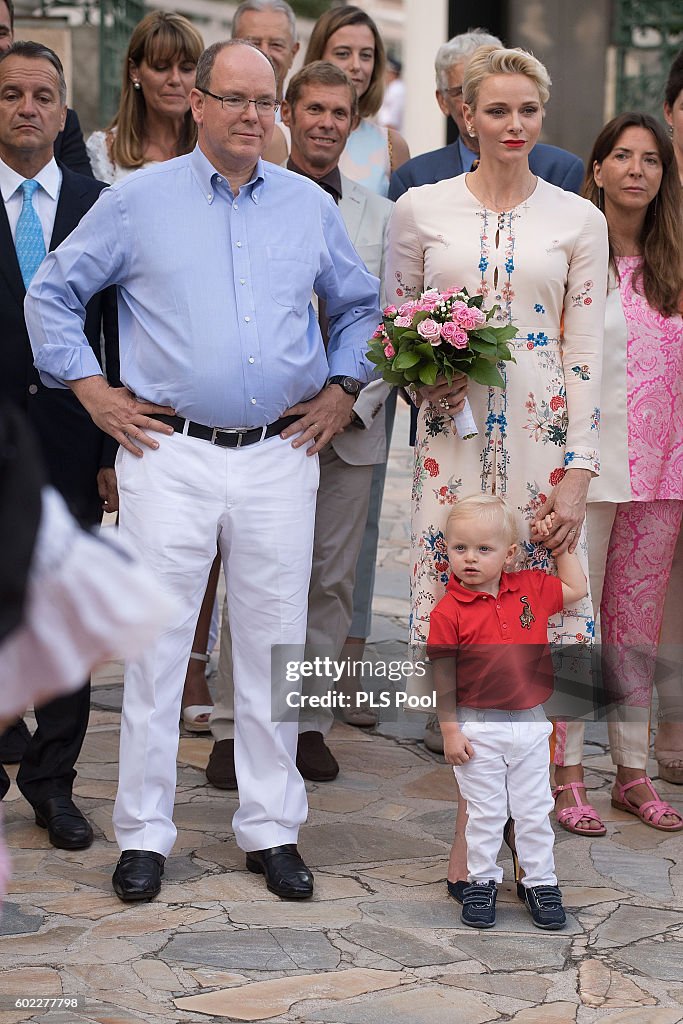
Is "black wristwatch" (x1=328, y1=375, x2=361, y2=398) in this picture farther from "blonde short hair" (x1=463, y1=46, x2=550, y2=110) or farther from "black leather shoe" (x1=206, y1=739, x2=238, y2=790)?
"black leather shoe" (x1=206, y1=739, x2=238, y2=790)

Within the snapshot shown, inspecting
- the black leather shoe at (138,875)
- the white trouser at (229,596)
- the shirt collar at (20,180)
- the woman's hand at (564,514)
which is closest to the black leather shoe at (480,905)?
the white trouser at (229,596)

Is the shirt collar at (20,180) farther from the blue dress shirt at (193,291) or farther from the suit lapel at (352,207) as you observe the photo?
the suit lapel at (352,207)

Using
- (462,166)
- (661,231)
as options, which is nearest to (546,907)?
(661,231)

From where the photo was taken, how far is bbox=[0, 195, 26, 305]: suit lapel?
4578 mm

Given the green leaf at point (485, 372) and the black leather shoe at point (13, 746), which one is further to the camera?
the black leather shoe at point (13, 746)

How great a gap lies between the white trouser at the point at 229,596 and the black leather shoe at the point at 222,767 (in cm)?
73

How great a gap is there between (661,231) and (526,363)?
88cm

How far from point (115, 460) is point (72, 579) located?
2419mm

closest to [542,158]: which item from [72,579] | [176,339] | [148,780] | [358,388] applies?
[358,388]

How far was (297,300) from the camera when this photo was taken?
169 inches

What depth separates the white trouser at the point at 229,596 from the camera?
4180 millimetres

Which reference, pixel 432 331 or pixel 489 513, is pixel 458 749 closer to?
pixel 489 513

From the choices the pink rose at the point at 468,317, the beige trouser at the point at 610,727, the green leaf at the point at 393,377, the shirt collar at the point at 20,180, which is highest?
the shirt collar at the point at 20,180

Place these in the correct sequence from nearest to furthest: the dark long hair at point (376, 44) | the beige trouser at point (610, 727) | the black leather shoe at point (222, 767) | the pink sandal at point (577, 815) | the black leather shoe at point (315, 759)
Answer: the pink sandal at point (577, 815), the beige trouser at point (610, 727), the black leather shoe at point (222, 767), the black leather shoe at point (315, 759), the dark long hair at point (376, 44)
